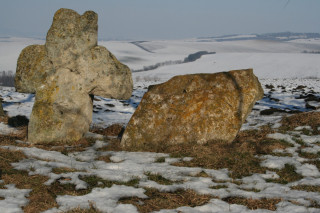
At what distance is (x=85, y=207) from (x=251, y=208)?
290 cm

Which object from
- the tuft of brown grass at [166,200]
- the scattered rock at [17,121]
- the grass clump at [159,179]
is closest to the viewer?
A: the tuft of brown grass at [166,200]

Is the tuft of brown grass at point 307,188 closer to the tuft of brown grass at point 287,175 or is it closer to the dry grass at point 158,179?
the tuft of brown grass at point 287,175

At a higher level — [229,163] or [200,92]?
[200,92]

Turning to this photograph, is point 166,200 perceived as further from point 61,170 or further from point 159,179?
point 61,170

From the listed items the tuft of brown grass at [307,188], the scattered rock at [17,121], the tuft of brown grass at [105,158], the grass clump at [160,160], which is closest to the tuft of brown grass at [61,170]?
the tuft of brown grass at [105,158]

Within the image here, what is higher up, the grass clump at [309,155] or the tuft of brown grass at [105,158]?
the grass clump at [309,155]

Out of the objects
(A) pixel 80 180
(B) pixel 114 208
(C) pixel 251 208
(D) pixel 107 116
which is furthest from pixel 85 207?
(D) pixel 107 116

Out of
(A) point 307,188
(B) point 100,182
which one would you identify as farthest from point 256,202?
(B) point 100,182

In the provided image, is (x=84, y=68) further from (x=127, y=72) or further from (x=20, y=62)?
(x=20, y=62)

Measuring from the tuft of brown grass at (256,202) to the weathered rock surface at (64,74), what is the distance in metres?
5.90

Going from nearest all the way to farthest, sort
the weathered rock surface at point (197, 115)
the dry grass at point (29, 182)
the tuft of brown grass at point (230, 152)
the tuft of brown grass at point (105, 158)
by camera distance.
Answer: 1. the dry grass at point (29, 182)
2. the tuft of brown grass at point (230, 152)
3. the tuft of brown grass at point (105, 158)
4. the weathered rock surface at point (197, 115)

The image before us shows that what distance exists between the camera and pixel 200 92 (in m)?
9.45

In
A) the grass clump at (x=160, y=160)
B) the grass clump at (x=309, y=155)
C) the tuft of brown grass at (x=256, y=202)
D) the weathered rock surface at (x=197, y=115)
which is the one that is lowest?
the grass clump at (x=160, y=160)

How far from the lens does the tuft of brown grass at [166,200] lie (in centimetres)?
489
